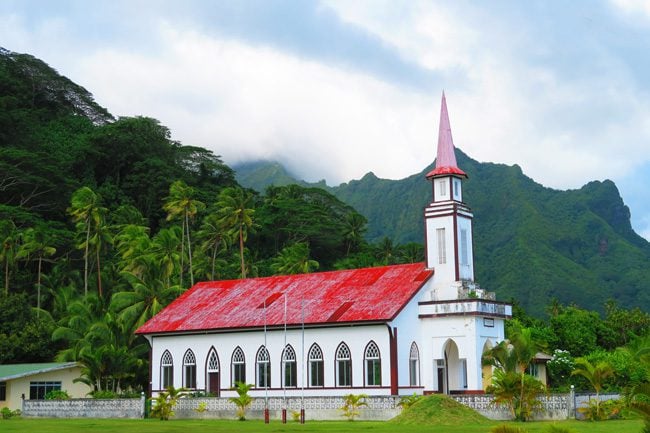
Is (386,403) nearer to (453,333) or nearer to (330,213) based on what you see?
(453,333)

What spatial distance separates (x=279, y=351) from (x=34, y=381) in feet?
45.5

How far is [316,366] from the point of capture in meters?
43.9

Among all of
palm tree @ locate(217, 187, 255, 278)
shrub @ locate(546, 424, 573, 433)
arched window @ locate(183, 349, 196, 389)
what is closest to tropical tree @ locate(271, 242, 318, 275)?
palm tree @ locate(217, 187, 255, 278)

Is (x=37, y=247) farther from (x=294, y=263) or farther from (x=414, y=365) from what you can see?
Answer: (x=414, y=365)

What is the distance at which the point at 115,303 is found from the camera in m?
56.1

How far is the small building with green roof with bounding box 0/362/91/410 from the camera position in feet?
158

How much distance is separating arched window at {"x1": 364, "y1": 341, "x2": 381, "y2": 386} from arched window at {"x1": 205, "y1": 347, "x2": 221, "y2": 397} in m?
8.82

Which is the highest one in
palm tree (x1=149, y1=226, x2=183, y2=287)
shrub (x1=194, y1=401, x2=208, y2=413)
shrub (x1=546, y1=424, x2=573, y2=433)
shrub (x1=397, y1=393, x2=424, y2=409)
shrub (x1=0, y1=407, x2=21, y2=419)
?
palm tree (x1=149, y1=226, x2=183, y2=287)

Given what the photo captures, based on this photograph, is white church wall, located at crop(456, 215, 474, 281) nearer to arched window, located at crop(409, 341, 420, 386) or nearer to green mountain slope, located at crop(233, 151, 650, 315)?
arched window, located at crop(409, 341, 420, 386)

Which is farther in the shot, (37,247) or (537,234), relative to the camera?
(537,234)

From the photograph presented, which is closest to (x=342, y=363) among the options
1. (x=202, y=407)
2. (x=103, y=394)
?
(x=202, y=407)

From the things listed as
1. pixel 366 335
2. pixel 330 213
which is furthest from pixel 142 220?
pixel 366 335

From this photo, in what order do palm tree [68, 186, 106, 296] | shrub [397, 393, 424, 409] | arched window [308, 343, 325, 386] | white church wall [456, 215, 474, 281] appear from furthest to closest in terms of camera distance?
palm tree [68, 186, 106, 296] → white church wall [456, 215, 474, 281] → arched window [308, 343, 325, 386] → shrub [397, 393, 424, 409]

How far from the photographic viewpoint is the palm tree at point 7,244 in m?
65.7
